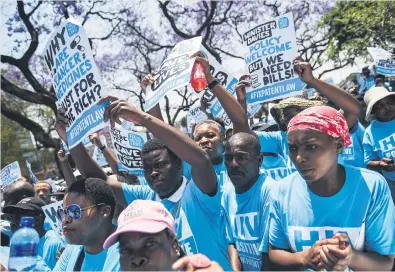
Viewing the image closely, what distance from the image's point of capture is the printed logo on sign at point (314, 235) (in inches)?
87.7

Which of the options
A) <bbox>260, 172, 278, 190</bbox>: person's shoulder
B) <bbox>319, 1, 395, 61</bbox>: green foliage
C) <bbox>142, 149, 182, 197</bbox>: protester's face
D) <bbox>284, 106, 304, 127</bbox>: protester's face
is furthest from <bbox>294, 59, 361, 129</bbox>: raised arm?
<bbox>319, 1, 395, 61</bbox>: green foliage

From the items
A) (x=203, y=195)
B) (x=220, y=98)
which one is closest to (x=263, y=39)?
(x=220, y=98)

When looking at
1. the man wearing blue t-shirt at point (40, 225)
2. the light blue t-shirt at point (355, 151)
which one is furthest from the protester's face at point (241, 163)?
the light blue t-shirt at point (355, 151)

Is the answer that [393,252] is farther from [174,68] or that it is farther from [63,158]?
[63,158]

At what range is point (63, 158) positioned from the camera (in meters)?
4.29

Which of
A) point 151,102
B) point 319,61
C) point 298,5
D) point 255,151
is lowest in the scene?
point 255,151

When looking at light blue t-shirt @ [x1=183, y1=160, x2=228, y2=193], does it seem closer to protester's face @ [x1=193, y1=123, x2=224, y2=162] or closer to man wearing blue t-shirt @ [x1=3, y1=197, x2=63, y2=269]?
protester's face @ [x1=193, y1=123, x2=224, y2=162]

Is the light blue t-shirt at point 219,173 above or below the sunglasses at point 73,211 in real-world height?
above

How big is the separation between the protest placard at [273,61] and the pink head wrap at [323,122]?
7.93 ft

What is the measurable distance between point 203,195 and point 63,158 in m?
1.89

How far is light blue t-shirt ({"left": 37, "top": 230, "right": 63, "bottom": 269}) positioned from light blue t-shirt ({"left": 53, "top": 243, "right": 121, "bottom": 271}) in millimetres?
940

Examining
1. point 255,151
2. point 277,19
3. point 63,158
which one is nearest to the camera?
point 255,151

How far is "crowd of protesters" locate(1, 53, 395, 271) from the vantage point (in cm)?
211

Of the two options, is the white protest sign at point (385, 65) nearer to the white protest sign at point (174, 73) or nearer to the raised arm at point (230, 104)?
the raised arm at point (230, 104)
